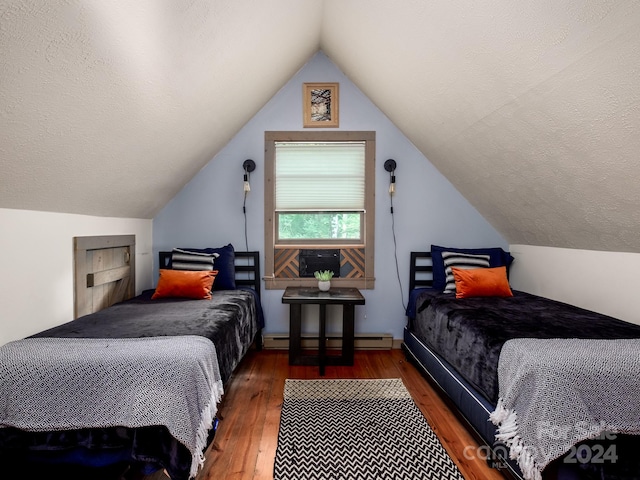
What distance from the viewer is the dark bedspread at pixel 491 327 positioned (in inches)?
70.1

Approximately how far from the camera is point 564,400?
135 centimetres

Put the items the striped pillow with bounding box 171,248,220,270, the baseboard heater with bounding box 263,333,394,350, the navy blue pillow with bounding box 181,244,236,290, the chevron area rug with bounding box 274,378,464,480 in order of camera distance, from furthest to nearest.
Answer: the baseboard heater with bounding box 263,333,394,350
the navy blue pillow with bounding box 181,244,236,290
the striped pillow with bounding box 171,248,220,270
the chevron area rug with bounding box 274,378,464,480

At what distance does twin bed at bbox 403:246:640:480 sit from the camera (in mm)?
1309

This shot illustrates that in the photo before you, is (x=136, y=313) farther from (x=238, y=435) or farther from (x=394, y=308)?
(x=394, y=308)

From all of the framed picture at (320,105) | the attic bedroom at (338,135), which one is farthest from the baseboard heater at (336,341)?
the framed picture at (320,105)

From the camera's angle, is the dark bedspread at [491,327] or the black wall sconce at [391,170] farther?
the black wall sconce at [391,170]

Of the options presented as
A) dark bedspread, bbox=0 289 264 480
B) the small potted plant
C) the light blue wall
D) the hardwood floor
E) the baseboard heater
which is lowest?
the hardwood floor

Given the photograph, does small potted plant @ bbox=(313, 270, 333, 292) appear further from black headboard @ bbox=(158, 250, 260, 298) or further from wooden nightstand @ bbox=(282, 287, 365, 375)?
black headboard @ bbox=(158, 250, 260, 298)

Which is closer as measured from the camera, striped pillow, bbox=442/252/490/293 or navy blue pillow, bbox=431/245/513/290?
striped pillow, bbox=442/252/490/293

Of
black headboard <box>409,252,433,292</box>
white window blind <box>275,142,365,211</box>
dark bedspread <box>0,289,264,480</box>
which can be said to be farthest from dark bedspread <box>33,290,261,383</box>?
black headboard <box>409,252,433,292</box>

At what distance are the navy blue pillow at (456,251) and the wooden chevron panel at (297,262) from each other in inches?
27.3

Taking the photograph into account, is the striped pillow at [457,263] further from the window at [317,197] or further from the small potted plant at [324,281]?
the small potted plant at [324,281]

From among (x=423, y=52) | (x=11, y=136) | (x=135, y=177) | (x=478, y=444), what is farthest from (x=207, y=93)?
(x=478, y=444)

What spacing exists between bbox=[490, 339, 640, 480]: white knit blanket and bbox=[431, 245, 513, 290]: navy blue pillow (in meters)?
1.57
